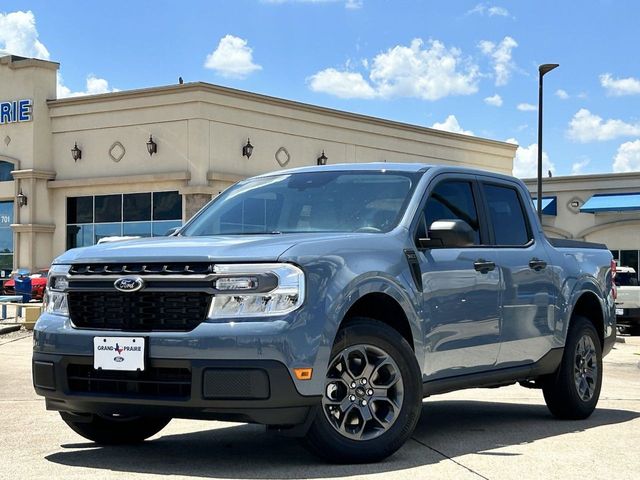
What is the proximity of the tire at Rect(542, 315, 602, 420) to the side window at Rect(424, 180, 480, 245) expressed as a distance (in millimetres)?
1584

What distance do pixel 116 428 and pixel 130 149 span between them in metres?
31.2

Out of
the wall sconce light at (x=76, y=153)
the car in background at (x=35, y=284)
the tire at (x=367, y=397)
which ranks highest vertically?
the wall sconce light at (x=76, y=153)

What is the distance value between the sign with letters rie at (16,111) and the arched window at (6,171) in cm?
159

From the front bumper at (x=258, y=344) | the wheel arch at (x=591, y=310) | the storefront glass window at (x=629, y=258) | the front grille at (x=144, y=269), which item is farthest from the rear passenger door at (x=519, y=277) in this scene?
the storefront glass window at (x=629, y=258)

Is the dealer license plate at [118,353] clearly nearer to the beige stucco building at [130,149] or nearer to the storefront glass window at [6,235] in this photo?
the beige stucco building at [130,149]

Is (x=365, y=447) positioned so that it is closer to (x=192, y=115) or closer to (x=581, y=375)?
(x=581, y=375)

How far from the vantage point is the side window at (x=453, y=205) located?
7.22 metres

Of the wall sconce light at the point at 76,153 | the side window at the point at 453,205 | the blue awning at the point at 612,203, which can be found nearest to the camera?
the side window at the point at 453,205

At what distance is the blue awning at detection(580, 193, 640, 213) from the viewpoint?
46.4 meters

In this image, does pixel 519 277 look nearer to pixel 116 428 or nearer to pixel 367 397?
pixel 367 397

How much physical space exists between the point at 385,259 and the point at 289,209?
3.51 ft

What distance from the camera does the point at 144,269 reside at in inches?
234

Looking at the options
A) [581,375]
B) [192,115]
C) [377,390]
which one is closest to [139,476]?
[377,390]

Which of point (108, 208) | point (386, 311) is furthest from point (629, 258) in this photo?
point (386, 311)
